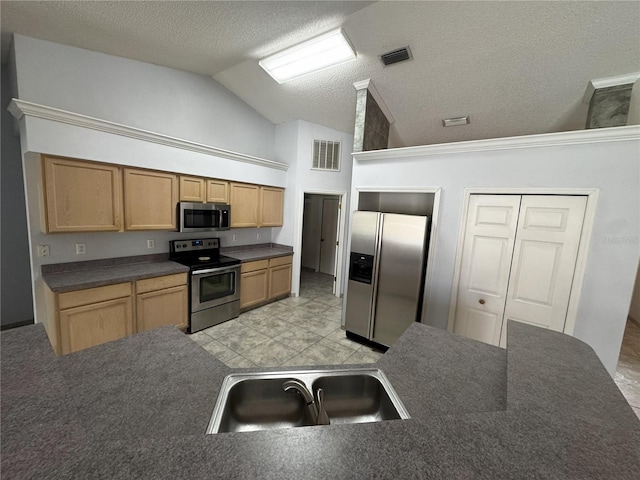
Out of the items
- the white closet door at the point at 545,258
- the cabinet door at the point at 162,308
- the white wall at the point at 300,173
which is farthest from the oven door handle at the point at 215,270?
the white closet door at the point at 545,258

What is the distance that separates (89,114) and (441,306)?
445cm

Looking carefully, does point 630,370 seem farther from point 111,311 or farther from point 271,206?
point 111,311

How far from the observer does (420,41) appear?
2.40m

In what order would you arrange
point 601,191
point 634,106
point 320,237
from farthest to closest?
1. point 320,237
2. point 634,106
3. point 601,191

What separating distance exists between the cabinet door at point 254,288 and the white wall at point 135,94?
2.15 meters

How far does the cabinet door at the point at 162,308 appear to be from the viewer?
278cm

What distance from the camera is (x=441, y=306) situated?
2795 millimetres

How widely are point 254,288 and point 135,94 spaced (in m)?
3.02

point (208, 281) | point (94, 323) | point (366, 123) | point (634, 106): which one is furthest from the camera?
point (208, 281)

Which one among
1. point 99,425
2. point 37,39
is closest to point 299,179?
point 37,39

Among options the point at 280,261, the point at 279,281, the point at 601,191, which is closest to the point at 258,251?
the point at 280,261

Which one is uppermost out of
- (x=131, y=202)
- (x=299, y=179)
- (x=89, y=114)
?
(x=89, y=114)

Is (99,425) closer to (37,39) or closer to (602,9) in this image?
(37,39)

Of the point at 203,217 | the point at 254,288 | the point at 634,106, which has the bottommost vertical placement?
the point at 254,288
